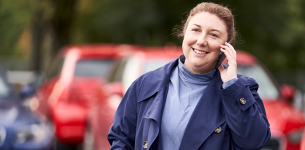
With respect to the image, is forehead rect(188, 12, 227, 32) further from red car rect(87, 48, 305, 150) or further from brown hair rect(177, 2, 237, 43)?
red car rect(87, 48, 305, 150)

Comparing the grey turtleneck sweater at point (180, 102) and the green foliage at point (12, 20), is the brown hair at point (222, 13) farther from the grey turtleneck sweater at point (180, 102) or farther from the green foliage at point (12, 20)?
the green foliage at point (12, 20)

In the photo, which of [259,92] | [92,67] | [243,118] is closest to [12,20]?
[92,67]

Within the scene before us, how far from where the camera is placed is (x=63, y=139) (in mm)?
7320

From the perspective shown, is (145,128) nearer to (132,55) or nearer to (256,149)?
(256,149)

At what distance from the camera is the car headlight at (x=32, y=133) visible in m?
5.63

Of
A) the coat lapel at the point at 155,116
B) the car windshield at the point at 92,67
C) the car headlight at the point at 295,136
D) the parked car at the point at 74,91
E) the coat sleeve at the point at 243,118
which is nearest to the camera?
the coat sleeve at the point at 243,118

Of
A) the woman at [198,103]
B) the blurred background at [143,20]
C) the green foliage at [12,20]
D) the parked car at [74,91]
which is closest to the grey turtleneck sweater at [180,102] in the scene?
the woman at [198,103]

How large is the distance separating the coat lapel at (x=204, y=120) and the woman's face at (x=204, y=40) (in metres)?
0.17

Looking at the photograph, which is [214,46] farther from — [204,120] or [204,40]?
[204,120]

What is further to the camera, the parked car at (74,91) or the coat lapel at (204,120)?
the parked car at (74,91)

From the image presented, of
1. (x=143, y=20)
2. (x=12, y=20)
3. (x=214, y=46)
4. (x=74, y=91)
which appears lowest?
(x=12, y=20)

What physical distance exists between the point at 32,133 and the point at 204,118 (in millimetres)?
3804

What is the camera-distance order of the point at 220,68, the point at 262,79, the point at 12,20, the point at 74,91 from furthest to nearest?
the point at 12,20 < the point at 74,91 < the point at 262,79 < the point at 220,68

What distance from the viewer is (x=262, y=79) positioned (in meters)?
6.10
